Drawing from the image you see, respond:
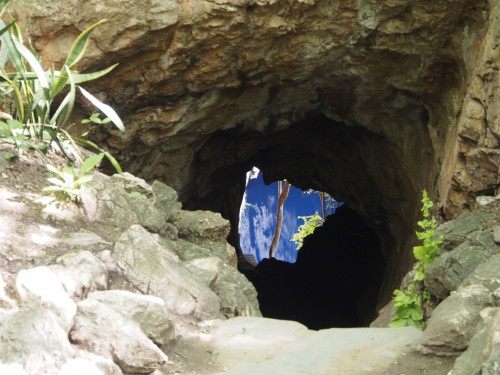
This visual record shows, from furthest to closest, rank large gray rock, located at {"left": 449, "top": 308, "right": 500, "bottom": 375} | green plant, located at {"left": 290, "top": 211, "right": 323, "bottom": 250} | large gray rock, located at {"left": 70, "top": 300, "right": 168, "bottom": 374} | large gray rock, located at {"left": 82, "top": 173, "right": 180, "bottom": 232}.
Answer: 1. green plant, located at {"left": 290, "top": 211, "right": 323, "bottom": 250}
2. large gray rock, located at {"left": 82, "top": 173, "right": 180, "bottom": 232}
3. large gray rock, located at {"left": 70, "top": 300, "right": 168, "bottom": 374}
4. large gray rock, located at {"left": 449, "top": 308, "right": 500, "bottom": 375}

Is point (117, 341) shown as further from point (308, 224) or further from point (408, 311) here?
point (308, 224)

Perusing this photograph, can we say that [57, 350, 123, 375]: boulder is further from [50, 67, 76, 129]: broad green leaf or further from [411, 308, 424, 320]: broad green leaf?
[50, 67, 76, 129]: broad green leaf

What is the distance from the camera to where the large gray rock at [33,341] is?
206 centimetres

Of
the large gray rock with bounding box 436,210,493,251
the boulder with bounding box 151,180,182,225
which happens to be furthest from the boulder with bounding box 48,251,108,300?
the large gray rock with bounding box 436,210,493,251

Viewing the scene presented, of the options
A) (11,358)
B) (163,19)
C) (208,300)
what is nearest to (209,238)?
(208,300)

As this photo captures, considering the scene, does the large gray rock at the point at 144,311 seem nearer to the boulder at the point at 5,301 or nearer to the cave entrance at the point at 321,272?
the boulder at the point at 5,301

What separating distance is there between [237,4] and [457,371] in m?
5.06

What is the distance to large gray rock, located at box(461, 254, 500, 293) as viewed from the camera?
3010 mm

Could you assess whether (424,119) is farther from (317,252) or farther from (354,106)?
(317,252)

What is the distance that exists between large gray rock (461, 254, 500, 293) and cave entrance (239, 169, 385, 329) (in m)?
8.23

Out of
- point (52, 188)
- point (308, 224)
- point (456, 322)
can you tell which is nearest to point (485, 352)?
point (456, 322)

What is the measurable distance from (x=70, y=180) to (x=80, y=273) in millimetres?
1132

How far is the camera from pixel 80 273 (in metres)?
3.14

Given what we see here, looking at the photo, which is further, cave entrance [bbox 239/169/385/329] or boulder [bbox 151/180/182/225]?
cave entrance [bbox 239/169/385/329]
